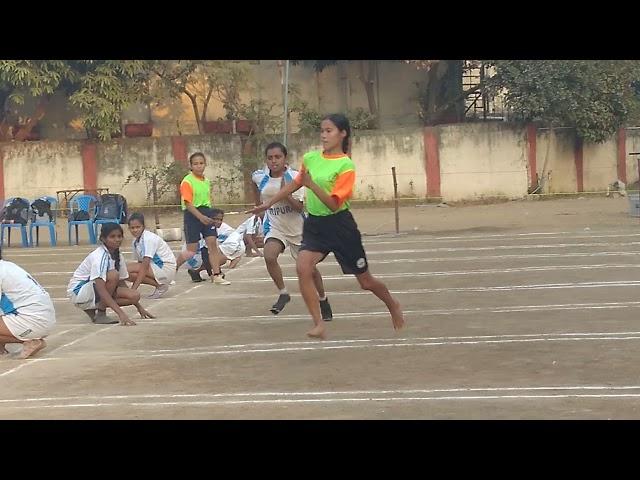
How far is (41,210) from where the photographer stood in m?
21.2

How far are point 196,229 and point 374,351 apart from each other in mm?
5360

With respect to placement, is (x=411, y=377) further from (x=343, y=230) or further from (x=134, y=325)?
(x=134, y=325)

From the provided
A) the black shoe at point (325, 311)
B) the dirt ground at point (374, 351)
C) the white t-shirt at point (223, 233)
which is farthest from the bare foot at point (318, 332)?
the white t-shirt at point (223, 233)

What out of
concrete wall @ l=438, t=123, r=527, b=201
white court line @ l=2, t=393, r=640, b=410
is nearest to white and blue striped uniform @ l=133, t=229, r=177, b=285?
white court line @ l=2, t=393, r=640, b=410

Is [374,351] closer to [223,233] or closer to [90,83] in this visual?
[223,233]

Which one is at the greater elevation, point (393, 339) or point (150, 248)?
point (150, 248)

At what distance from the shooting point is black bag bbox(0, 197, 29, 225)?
20609 millimetres

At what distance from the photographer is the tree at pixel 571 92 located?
27875 millimetres

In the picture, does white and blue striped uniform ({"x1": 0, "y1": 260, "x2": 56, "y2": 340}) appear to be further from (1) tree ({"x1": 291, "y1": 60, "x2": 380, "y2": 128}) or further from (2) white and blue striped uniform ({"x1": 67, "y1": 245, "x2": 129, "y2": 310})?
(1) tree ({"x1": 291, "y1": 60, "x2": 380, "y2": 128})

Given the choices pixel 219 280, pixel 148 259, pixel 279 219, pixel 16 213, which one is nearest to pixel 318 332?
pixel 279 219

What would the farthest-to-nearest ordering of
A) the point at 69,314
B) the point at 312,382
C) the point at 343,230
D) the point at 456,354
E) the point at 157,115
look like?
the point at 157,115
the point at 69,314
the point at 343,230
the point at 456,354
the point at 312,382

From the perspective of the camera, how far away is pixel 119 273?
36.2 feet

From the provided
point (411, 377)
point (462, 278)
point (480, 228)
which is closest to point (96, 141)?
point (480, 228)

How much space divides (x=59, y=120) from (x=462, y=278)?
19260 mm
